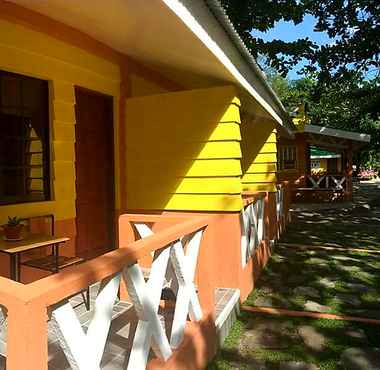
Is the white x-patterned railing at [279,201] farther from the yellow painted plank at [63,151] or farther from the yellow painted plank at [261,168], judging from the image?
the yellow painted plank at [63,151]

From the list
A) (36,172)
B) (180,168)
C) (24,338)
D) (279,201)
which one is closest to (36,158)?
(36,172)

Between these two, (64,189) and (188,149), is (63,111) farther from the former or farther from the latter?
(188,149)

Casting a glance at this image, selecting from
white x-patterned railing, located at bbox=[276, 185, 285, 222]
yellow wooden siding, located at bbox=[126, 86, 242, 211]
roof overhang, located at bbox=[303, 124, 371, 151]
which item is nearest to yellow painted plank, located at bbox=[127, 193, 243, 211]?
yellow wooden siding, located at bbox=[126, 86, 242, 211]

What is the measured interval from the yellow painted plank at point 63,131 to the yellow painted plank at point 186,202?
1.18 metres

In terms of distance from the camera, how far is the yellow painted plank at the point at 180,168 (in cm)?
463

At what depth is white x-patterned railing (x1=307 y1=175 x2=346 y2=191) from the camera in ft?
57.0

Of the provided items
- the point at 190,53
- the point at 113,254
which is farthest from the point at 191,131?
the point at 113,254

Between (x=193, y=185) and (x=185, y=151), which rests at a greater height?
(x=185, y=151)

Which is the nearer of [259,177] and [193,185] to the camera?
[193,185]

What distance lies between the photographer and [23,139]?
13.2 ft

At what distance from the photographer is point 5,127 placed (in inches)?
151

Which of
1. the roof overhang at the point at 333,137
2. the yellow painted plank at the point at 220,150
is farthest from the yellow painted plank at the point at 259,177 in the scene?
the roof overhang at the point at 333,137

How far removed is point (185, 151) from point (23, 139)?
182 centimetres

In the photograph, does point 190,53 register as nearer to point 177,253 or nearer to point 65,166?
point 65,166
